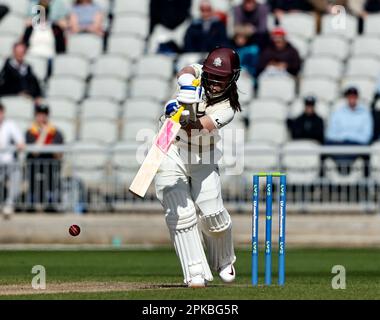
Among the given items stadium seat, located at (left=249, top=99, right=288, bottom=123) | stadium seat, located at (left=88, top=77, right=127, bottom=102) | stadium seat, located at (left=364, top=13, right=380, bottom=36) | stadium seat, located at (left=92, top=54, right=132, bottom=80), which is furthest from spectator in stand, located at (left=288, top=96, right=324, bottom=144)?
stadium seat, located at (left=92, top=54, right=132, bottom=80)

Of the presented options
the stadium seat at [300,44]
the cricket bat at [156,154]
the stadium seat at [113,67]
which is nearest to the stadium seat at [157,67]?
the stadium seat at [113,67]

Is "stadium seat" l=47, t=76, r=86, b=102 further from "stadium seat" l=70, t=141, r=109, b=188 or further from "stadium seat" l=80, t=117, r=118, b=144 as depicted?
"stadium seat" l=70, t=141, r=109, b=188

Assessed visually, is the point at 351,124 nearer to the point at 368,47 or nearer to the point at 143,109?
the point at 368,47

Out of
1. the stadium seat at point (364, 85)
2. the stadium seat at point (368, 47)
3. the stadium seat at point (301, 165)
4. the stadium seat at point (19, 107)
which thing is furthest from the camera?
the stadium seat at point (368, 47)

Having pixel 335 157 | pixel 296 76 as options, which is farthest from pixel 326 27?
pixel 335 157

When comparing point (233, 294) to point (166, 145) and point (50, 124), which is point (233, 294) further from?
point (50, 124)

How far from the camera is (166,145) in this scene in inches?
493

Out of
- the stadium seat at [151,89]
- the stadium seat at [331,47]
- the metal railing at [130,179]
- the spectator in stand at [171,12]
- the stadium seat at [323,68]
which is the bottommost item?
the metal railing at [130,179]

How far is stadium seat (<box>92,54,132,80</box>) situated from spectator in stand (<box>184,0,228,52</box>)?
3.81ft

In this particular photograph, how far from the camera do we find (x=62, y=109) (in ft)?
81.4

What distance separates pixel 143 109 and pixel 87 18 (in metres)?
3.10

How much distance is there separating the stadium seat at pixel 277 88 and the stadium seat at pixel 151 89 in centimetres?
171

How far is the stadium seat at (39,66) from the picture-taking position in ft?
84.7

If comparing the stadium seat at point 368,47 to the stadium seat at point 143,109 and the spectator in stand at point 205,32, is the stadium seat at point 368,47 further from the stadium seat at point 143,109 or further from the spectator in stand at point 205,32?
the stadium seat at point 143,109
